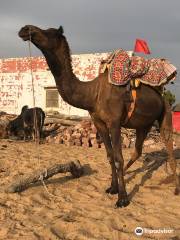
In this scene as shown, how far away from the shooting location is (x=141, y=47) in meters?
10.2

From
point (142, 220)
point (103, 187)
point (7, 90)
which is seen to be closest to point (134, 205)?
point (142, 220)

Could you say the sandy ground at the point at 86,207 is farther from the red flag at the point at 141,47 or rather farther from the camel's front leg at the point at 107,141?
the red flag at the point at 141,47

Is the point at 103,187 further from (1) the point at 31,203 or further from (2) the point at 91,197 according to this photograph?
(1) the point at 31,203

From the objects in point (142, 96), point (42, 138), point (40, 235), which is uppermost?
point (142, 96)

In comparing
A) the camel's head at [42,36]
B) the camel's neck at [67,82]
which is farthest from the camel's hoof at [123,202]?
the camel's head at [42,36]

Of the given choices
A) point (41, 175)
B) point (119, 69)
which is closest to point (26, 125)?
point (41, 175)

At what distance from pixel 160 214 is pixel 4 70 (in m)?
17.9

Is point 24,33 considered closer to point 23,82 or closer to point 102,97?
point 102,97

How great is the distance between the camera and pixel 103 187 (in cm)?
676

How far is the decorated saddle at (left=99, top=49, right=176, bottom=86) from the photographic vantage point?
6.04 metres

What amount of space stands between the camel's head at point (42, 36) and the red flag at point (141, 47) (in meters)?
4.58

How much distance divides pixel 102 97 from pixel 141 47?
462 centimetres

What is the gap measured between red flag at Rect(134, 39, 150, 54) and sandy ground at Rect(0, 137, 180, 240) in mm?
3396

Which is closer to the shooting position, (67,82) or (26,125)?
(67,82)
